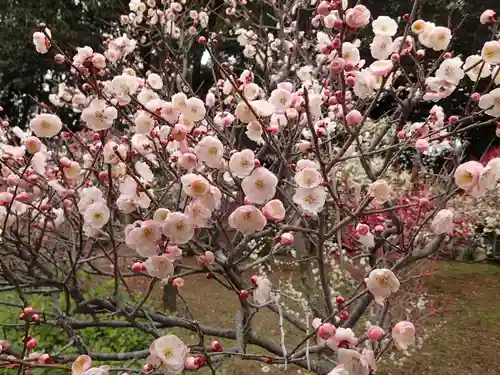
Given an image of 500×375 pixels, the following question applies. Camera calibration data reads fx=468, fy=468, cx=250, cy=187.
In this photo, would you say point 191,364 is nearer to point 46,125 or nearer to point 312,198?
point 312,198

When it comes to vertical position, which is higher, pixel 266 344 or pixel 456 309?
pixel 266 344

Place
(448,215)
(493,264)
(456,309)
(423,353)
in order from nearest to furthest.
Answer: (448,215) → (423,353) → (456,309) → (493,264)

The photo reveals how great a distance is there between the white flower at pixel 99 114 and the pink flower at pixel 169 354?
71 cm

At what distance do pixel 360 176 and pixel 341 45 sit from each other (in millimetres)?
5285

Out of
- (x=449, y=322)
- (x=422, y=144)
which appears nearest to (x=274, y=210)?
(x=422, y=144)

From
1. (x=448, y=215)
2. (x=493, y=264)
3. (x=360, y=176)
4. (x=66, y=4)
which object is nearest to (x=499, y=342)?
(x=360, y=176)

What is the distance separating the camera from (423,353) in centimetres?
594

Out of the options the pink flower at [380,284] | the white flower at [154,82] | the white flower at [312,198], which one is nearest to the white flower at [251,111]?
the white flower at [312,198]

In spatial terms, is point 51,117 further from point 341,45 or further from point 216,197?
point 341,45

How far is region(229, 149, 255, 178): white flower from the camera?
139 centimetres

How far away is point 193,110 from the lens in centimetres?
160

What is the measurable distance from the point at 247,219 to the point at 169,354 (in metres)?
0.44

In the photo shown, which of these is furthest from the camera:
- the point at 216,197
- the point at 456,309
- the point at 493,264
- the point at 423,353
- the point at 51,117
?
the point at 493,264

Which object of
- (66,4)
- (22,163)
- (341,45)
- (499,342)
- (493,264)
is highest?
(66,4)
